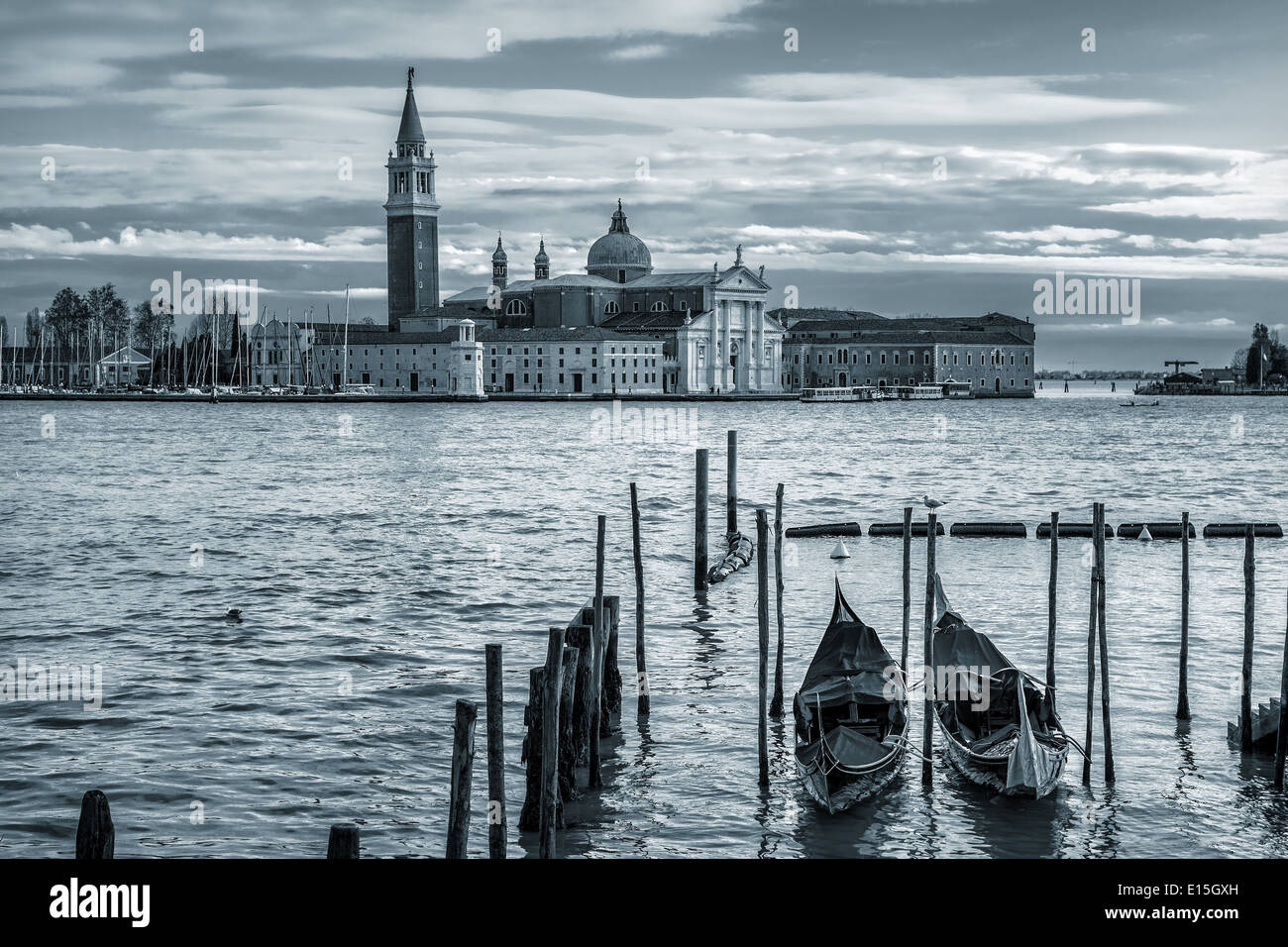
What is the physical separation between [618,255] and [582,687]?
9147 centimetres

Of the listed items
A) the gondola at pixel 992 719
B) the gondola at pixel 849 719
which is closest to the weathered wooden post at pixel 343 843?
the gondola at pixel 849 719

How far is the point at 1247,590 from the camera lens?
912 centimetres

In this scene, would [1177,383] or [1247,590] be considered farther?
[1177,383]

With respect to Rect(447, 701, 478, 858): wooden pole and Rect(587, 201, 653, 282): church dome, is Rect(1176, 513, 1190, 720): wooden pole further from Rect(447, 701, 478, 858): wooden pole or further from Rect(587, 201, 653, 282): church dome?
Rect(587, 201, 653, 282): church dome

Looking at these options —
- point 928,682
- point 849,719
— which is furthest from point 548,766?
point 928,682

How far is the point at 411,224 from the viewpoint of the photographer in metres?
93.0

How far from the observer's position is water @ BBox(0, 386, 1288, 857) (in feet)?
26.6

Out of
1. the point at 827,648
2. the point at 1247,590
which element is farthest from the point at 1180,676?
the point at 827,648

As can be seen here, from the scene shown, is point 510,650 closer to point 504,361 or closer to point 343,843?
point 343,843

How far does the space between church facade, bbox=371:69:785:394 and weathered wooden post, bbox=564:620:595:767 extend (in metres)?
81.0

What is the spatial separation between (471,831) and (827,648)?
9.77 feet

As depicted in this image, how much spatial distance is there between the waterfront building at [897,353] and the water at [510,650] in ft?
220
